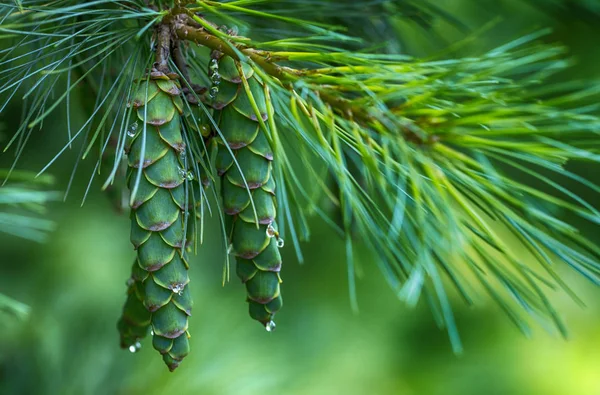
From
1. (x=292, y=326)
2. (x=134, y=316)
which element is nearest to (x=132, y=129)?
(x=134, y=316)

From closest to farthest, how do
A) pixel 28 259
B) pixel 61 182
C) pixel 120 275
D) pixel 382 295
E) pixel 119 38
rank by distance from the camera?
pixel 119 38
pixel 61 182
pixel 28 259
pixel 120 275
pixel 382 295

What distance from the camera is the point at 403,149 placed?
0.40 m

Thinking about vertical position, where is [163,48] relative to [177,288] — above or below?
above

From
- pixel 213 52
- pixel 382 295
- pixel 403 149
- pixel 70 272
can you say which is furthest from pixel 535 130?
pixel 382 295

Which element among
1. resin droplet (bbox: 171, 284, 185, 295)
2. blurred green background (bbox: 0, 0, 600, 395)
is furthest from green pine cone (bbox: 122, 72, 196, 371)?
blurred green background (bbox: 0, 0, 600, 395)

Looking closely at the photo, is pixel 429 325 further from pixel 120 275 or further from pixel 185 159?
pixel 185 159

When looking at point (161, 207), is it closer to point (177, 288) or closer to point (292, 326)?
point (177, 288)

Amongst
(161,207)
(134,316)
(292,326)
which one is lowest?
(292,326)

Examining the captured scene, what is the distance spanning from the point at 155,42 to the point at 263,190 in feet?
0.44

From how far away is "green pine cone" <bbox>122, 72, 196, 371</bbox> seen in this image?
0.39 meters

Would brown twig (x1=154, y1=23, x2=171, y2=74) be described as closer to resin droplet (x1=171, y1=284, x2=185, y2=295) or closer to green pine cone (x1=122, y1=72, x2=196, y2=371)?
green pine cone (x1=122, y1=72, x2=196, y2=371)

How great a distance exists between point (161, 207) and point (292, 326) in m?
1.01

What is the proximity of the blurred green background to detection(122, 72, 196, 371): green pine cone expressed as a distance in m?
0.27

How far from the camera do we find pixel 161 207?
→ 394 mm
